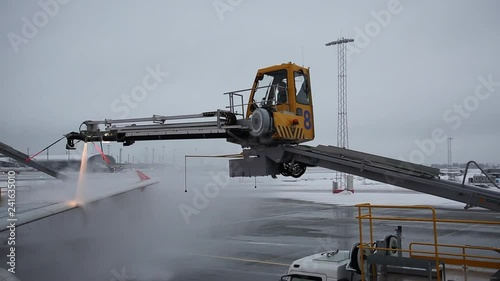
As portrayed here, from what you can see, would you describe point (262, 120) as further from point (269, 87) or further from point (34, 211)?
point (34, 211)

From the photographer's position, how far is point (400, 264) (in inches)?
233

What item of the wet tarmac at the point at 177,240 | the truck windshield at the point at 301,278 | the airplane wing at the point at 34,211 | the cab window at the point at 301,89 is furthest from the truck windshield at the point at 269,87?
the airplane wing at the point at 34,211

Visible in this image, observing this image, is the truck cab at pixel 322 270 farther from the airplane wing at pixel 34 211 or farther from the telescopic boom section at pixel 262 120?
the airplane wing at pixel 34 211

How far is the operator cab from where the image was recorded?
786 centimetres

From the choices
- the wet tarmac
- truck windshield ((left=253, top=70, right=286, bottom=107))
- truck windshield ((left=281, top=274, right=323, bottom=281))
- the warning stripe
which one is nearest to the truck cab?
truck windshield ((left=281, top=274, right=323, bottom=281))

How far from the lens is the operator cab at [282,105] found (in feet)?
25.8

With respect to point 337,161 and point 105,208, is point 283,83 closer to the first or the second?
point 337,161

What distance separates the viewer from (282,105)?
868cm

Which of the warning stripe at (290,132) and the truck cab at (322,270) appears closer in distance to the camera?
the truck cab at (322,270)

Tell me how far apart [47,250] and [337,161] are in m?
10.5

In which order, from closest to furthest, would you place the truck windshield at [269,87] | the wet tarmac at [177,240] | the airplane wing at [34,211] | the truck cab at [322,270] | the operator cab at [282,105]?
the truck cab at [322,270] → the operator cab at [282,105] → the truck windshield at [269,87] → the airplane wing at [34,211] → the wet tarmac at [177,240]

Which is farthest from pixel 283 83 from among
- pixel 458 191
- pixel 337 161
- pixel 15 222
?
pixel 15 222

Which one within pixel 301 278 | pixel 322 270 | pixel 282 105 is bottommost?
pixel 301 278

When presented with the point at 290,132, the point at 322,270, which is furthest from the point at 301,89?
the point at 322,270
